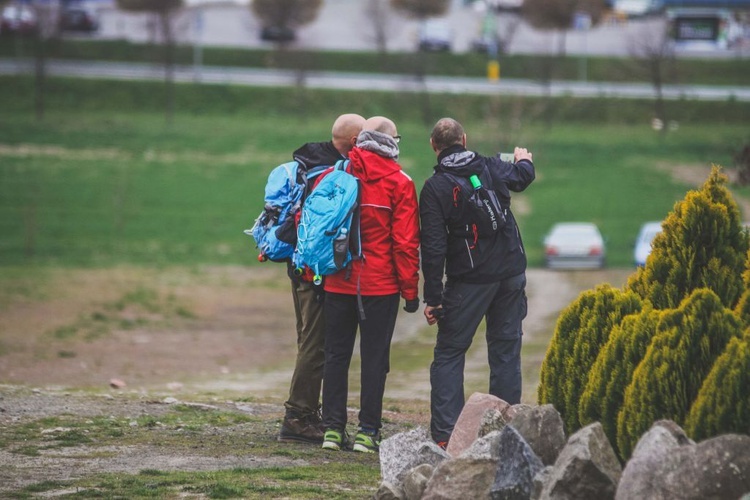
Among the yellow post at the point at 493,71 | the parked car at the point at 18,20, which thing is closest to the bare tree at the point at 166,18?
the parked car at the point at 18,20

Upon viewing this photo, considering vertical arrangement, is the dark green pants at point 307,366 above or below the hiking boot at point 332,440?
above

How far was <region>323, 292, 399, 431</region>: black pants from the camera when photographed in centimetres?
744

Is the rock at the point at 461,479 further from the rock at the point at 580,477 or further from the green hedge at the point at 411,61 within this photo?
the green hedge at the point at 411,61

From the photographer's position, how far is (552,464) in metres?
5.60

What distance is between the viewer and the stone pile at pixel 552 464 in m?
4.61

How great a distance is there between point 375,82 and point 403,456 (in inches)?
1896

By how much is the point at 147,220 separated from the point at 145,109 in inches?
706

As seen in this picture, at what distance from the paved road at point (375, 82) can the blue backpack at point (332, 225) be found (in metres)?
43.3

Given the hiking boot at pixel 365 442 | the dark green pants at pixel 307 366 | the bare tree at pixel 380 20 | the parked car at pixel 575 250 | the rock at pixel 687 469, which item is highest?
the bare tree at pixel 380 20

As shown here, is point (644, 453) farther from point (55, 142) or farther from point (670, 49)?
point (670, 49)

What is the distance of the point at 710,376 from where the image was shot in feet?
16.8

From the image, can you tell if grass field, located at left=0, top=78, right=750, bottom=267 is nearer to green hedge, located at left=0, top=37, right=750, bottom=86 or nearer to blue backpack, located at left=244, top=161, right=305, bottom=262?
green hedge, located at left=0, top=37, right=750, bottom=86

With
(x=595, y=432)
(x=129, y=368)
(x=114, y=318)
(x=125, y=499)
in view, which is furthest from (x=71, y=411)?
(x=114, y=318)

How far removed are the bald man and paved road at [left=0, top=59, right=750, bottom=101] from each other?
4275 cm
